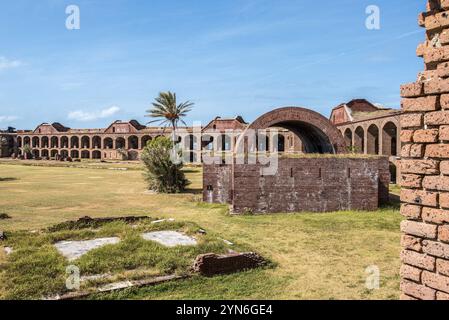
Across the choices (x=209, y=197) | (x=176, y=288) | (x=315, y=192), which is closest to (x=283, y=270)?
(x=176, y=288)

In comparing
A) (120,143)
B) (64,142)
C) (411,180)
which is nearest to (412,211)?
(411,180)

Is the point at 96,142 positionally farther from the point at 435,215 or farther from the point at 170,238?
the point at 435,215

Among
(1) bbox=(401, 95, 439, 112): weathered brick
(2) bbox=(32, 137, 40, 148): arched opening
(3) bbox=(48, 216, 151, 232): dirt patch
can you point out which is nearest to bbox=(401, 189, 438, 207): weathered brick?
(1) bbox=(401, 95, 439, 112): weathered brick

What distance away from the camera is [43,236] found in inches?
348

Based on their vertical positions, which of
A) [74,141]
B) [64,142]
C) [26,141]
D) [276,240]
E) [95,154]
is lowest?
[276,240]

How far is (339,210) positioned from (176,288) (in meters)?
9.24

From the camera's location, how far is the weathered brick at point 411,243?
369cm

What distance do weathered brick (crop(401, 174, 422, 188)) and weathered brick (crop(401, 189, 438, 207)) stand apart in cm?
5

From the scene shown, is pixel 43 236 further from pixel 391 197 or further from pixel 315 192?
pixel 391 197

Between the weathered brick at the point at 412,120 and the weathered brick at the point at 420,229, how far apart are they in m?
0.96

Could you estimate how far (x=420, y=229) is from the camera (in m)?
3.66

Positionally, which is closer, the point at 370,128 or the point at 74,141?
the point at 370,128

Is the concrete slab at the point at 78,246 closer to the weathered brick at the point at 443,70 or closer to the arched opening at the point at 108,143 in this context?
the weathered brick at the point at 443,70

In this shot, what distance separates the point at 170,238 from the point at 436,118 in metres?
6.83
